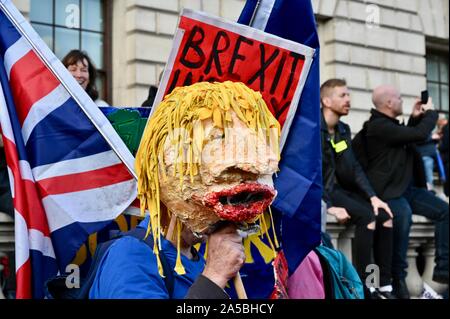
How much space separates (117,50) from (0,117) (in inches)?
68.2

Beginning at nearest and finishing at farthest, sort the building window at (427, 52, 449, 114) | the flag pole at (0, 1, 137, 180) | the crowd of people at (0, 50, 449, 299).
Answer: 1. the flag pole at (0, 1, 137, 180)
2. the crowd of people at (0, 50, 449, 299)
3. the building window at (427, 52, 449, 114)

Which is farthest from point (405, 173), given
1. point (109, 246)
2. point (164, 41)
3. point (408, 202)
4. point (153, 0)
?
point (109, 246)

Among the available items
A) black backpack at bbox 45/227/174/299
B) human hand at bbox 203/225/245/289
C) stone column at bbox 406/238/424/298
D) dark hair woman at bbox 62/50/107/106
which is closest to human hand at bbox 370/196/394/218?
stone column at bbox 406/238/424/298

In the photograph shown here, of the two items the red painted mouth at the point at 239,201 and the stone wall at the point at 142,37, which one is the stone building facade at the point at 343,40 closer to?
the stone wall at the point at 142,37

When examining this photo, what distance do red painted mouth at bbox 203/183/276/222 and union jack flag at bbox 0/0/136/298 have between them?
43.5 inches

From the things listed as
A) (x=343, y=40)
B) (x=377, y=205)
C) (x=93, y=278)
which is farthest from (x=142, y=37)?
(x=93, y=278)

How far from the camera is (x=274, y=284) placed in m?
2.81

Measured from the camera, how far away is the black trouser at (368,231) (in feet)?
15.0

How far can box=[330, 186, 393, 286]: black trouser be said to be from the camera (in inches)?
179

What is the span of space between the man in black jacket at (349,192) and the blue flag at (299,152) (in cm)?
159

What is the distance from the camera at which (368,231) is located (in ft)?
15.6

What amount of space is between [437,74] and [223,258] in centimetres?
749

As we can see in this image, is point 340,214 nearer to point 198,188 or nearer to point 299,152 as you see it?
point 299,152

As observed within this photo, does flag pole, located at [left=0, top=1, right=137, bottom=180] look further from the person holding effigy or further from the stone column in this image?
the stone column
